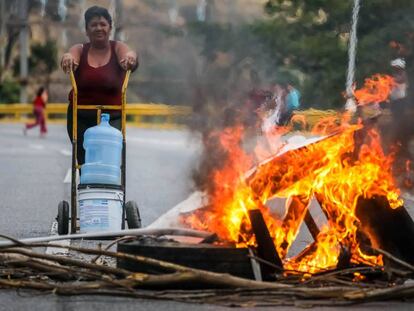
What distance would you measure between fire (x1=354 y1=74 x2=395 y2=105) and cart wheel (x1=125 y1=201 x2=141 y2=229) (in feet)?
9.45

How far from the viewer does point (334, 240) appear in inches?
345

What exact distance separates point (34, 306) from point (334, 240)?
2106 mm

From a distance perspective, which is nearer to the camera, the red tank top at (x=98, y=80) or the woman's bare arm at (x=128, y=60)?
the woman's bare arm at (x=128, y=60)

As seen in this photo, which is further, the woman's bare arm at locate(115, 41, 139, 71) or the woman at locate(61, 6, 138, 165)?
the woman at locate(61, 6, 138, 165)

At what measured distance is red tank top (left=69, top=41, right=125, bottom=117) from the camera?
11602mm

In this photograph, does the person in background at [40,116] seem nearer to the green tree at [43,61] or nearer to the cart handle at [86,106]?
the green tree at [43,61]

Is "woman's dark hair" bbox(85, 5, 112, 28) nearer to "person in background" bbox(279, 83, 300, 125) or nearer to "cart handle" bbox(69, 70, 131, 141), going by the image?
"cart handle" bbox(69, 70, 131, 141)

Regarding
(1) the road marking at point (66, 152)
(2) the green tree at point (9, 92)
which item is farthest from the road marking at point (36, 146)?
(2) the green tree at point (9, 92)

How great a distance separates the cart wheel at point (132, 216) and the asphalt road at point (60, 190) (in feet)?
1.71

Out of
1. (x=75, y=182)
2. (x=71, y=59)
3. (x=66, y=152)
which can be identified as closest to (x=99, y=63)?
(x=71, y=59)

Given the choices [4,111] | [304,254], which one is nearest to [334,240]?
[304,254]

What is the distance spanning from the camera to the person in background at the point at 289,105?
10490mm

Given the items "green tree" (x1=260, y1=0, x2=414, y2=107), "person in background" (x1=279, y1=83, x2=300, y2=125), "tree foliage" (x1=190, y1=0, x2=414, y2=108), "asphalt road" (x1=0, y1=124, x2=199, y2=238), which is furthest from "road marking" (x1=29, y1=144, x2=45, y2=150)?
"person in background" (x1=279, y1=83, x2=300, y2=125)

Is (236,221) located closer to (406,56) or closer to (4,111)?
(406,56)
